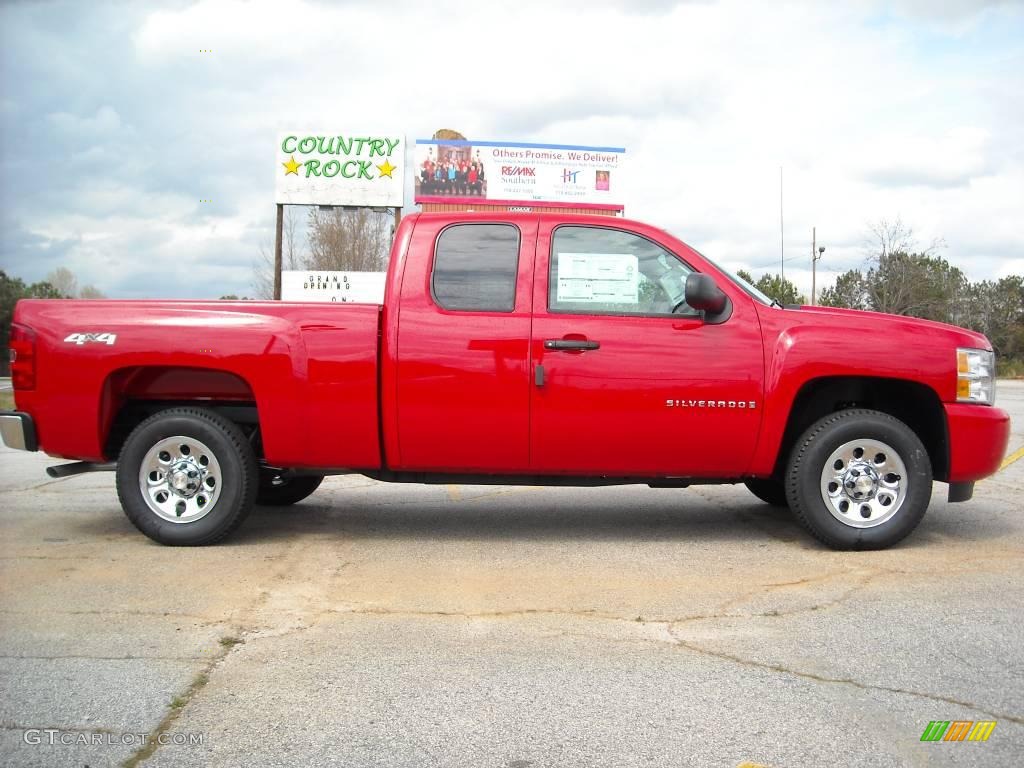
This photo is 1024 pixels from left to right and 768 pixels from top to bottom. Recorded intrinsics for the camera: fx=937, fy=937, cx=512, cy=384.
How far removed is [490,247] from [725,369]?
5.14 feet

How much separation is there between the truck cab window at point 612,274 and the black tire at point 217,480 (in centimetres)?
206

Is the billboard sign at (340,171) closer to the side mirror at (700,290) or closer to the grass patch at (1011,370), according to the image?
the side mirror at (700,290)

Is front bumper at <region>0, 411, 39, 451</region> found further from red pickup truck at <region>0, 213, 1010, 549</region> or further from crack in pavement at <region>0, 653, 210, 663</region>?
crack in pavement at <region>0, 653, 210, 663</region>

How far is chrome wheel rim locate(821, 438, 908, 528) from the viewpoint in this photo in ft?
17.9

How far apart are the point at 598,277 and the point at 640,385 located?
706 mm

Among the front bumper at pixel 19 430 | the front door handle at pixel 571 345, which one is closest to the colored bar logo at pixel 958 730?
the front door handle at pixel 571 345

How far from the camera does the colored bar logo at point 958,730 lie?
9.70ft

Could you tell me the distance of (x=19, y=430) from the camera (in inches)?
219

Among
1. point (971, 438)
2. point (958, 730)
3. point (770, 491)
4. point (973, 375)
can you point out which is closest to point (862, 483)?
point (971, 438)

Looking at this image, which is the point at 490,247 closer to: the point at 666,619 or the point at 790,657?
the point at 666,619

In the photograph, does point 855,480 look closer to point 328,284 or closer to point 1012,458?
point 1012,458

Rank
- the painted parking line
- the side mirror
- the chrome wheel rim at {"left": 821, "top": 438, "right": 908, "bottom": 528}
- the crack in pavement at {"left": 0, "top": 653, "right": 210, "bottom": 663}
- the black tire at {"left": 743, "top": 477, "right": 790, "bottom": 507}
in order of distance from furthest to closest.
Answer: the painted parking line
the black tire at {"left": 743, "top": 477, "right": 790, "bottom": 507}
the chrome wheel rim at {"left": 821, "top": 438, "right": 908, "bottom": 528}
the side mirror
the crack in pavement at {"left": 0, "top": 653, "right": 210, "bottom": 663}

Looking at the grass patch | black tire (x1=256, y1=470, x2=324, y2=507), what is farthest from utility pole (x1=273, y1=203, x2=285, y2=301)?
the grass patch

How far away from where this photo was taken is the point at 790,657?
3.68 metres
